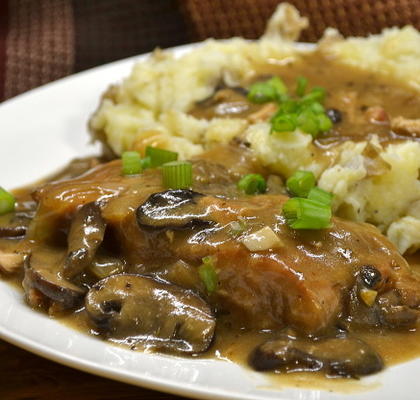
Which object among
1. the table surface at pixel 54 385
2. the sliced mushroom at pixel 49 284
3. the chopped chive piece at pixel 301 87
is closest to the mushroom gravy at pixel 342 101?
the chopped chive piece at pixel 301 87

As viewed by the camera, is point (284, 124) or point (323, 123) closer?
point (284, 124)

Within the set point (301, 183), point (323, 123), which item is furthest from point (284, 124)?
point (301, 183)

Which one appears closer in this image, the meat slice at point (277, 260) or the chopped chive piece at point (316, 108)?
the meat slice at point (277, 260)

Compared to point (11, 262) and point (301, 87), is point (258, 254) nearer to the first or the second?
point (11, 262)

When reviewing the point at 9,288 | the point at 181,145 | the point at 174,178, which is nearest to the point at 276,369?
the point at 174,178

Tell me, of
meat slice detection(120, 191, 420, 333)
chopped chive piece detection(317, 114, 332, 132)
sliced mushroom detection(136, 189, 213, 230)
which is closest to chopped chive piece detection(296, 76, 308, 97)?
chopped chive piece detection(317, 114, 332, 132)

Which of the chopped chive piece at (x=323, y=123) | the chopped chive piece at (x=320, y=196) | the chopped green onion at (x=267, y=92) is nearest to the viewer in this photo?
the chopped chive piece at (x=320, y=196)

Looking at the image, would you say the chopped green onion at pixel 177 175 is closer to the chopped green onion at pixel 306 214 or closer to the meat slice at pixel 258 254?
the meat slice at pixel 258 254
